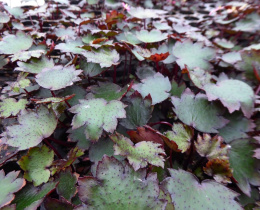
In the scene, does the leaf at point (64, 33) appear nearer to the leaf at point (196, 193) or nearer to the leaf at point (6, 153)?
the leaf at point (6, 153)

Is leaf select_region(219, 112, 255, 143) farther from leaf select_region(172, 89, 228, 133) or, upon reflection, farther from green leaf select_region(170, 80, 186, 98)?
green leaf select_region(170, 80, 186, 98)

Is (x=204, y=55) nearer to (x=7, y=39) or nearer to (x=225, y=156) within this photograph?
(x=225, y=156)

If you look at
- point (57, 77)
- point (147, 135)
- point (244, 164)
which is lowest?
point (244, 164)

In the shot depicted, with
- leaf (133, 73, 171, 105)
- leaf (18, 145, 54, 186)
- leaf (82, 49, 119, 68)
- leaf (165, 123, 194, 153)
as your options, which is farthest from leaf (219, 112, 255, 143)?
leaf (18, 145, 54, 186)

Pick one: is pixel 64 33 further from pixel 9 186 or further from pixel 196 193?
pixel 196 193

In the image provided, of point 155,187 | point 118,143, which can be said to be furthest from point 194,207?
point 118,143

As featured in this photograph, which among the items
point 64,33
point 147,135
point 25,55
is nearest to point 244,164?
point 147,135

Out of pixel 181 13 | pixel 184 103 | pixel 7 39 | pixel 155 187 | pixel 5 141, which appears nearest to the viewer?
pixel 155 187
